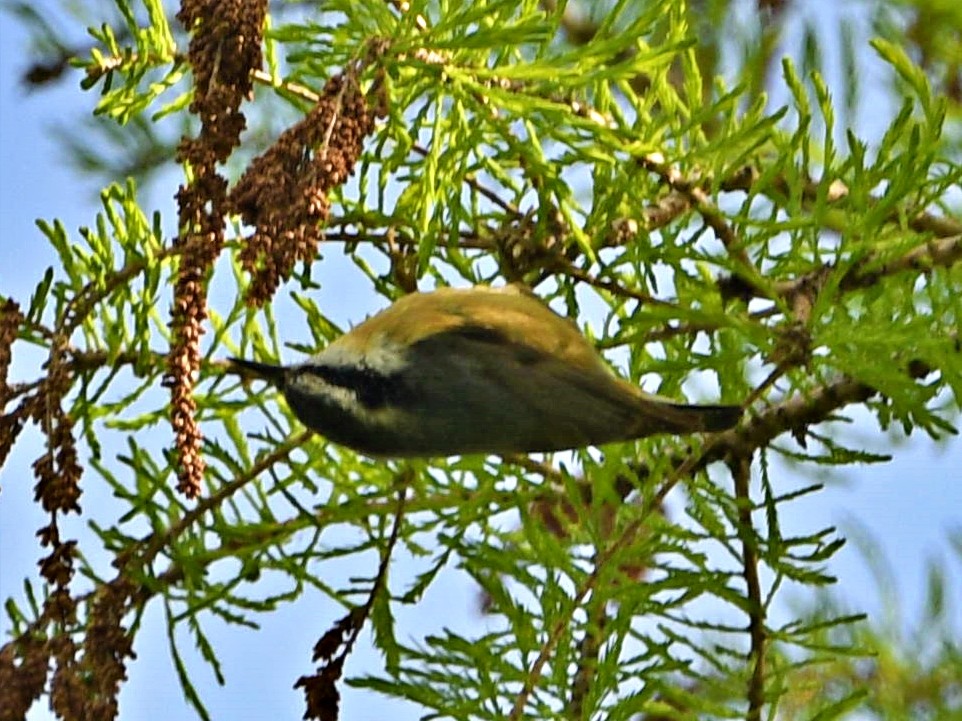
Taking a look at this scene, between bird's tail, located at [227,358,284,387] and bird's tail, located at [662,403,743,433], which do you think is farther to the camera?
bird's tail, located at [227,358,284,387]

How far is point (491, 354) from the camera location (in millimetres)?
1046

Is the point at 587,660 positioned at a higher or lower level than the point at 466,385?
lower

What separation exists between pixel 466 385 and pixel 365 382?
0.24 ft

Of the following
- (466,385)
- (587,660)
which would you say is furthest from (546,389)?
(587,660)

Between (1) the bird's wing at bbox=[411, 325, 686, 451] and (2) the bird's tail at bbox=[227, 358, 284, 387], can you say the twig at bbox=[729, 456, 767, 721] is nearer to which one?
(1) the bird's wing at bbox=[411, 325, 686, 451]

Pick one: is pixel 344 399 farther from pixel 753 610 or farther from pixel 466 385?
pixel 753 610

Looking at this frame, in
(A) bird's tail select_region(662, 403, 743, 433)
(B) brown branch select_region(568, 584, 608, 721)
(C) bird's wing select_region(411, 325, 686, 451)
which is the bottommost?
(B) brown branch select_region(568, 584, 608, 721)

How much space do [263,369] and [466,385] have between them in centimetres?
15

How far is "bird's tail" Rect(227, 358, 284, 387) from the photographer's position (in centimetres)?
104

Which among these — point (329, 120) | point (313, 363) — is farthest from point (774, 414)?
point (329, 120)

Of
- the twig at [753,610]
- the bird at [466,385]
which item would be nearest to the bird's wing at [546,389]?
the bird at [466,385]

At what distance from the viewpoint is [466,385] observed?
1018 mm

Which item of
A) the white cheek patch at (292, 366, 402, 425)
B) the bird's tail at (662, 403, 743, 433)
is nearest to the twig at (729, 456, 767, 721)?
the bird's tail at (662, 403, 743, 433)

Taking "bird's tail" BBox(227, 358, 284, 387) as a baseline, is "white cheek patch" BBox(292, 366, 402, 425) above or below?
below
